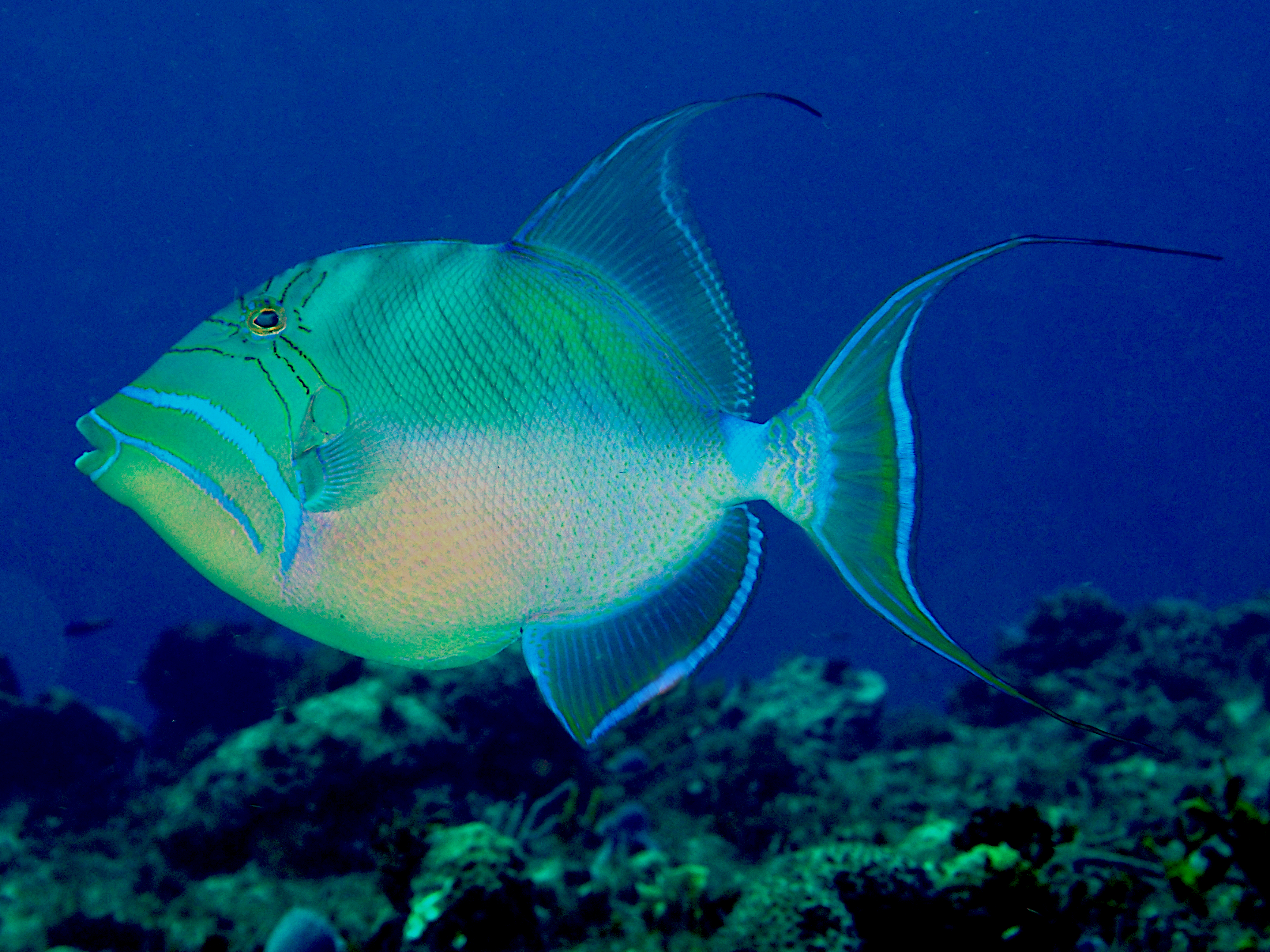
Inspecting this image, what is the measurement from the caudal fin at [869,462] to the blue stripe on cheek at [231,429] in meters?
0.60

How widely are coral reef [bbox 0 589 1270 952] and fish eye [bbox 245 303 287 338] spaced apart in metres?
1.05

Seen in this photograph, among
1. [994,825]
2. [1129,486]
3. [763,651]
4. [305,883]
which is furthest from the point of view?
[1129,486]

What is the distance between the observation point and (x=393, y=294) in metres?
0.91

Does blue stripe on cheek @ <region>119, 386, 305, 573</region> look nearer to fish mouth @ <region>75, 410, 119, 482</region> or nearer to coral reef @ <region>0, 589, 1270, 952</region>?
fish mouth @ <region>75, 410, 119, 482</region>

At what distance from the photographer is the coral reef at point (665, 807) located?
2336 millimetres

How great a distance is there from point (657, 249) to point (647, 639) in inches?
21.5

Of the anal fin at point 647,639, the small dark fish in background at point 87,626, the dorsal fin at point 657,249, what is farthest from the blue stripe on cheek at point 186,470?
the small dark fish in background at point 87,626

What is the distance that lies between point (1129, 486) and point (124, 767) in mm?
66824

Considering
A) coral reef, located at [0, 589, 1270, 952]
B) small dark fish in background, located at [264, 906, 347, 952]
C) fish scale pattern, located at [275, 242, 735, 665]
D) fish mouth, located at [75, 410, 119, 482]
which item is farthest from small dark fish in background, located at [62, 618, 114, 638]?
fish scale pattern, located at [275, 242, 735, 665]

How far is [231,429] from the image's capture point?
82cm

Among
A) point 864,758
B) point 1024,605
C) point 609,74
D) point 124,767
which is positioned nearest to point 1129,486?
point 1024,605

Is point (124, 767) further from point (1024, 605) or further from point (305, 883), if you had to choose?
point (1024, 605)

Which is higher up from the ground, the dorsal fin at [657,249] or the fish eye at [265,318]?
the dorsal fin at [657,249]

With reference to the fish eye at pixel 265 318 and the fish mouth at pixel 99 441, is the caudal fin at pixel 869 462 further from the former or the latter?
the fish mouth at pixel 99 441
